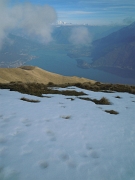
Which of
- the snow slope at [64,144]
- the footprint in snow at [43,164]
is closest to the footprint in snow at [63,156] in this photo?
the snow slope at [64,144]

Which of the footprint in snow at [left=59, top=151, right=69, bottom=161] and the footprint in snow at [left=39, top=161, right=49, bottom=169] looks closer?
the footprint in snow at [left=39, top=161, right=49, bottom=169]

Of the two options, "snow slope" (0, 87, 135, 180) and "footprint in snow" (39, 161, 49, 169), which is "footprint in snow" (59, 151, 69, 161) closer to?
"snow slope" (0, 87, 135, 180)

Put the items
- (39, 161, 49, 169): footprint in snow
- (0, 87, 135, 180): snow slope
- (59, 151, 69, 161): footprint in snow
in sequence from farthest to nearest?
(59, 151, 69, 161): footprint in snow, (39, 161, 49, 169): footprint in snow, (0, 87, 135, 180): snow slope

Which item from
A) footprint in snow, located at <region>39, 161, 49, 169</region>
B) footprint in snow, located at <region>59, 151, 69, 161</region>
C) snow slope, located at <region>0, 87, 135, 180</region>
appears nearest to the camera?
snow slope, located at <region>0, 87, 135, 180</region>

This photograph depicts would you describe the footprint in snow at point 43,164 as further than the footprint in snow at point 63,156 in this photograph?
No

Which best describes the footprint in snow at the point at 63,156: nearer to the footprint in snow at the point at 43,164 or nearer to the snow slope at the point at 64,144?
the snow slope at the point at 64,144

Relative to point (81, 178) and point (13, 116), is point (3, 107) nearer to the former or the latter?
point (13, 116)

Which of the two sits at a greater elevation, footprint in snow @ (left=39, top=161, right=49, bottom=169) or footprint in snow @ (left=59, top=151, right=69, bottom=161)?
footprint in snow @ (left=59, top=151, right=69, bottom=161)

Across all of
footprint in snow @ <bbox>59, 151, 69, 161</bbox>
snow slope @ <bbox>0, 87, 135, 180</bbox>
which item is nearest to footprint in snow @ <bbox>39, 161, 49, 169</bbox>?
snow slope @ <bbox>0, 87, 135, 180</bbox>

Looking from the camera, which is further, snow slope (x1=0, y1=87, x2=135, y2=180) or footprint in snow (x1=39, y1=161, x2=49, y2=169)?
footprint in snow (x1=39, y1=161, x2=49, y2=169)
